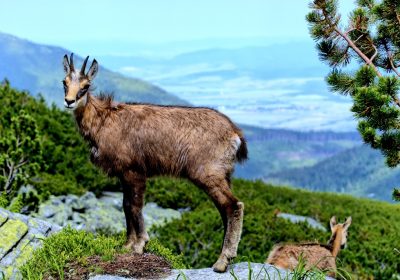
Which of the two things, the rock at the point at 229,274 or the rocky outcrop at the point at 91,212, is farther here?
the rocky outcrop at the point at 91,212

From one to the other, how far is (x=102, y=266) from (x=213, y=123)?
7.95 feet

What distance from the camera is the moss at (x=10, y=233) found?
31.4ft

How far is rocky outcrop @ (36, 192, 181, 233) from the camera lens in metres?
17.8

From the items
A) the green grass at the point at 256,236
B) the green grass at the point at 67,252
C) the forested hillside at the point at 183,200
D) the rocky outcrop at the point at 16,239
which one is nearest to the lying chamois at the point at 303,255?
the forested hillside at the point at 183,200

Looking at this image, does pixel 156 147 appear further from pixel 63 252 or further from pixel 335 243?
pixel 335 243

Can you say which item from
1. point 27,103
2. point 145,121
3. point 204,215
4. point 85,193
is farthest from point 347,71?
point 27,103

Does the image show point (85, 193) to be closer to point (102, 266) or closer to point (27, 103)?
point (27, 103)

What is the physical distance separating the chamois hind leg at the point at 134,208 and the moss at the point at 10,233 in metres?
1.61

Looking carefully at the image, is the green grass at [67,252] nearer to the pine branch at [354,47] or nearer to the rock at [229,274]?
the rock at [229,274]

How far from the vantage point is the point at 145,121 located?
9.57m

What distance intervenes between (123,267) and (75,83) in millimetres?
2480

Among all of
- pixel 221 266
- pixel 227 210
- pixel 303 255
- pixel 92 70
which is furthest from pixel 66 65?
pixel 303 255

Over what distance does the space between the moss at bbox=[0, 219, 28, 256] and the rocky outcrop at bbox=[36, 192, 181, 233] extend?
641cm

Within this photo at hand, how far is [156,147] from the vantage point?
A: 9.41 meters
